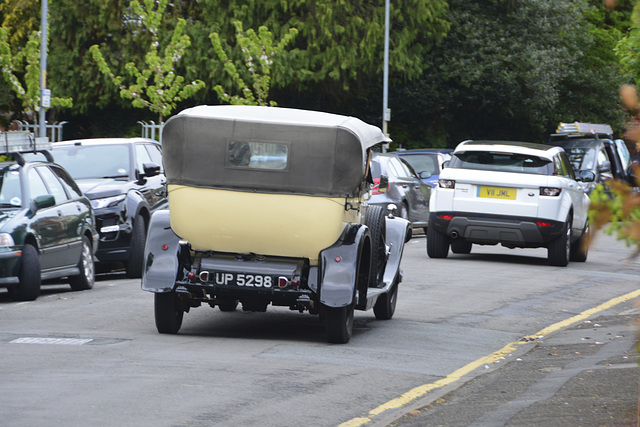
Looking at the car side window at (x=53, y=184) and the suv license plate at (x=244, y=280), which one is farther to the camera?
the car side window at (x=53, y=184)

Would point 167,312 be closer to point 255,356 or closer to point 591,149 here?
point 255,356

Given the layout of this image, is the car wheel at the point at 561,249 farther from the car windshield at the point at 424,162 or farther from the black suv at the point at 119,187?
the car windshield at the point at 424,162

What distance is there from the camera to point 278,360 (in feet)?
30.1

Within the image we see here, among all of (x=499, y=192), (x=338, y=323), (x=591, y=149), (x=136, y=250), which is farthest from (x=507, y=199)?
(x=591, y=149)

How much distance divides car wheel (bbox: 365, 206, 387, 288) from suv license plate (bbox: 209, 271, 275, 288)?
1.53 meters

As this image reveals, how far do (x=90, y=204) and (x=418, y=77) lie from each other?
3001 cm

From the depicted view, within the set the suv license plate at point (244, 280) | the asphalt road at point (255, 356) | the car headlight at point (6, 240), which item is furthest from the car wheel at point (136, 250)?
the suv license plate at point (244, 280)

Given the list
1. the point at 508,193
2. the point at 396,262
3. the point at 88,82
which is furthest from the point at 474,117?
the point at 396,262

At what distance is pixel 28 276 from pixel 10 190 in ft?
3.68

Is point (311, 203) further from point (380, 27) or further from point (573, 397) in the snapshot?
point (380, 27)

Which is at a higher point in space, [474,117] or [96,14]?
[96,14]

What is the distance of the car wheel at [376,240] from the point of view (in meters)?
11.1

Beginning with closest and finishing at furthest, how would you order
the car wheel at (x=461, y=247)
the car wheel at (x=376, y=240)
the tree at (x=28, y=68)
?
the car wheel at (x=376, y=240), the car wheel at (x=461, y=247), the tree at (x=28, y=68)

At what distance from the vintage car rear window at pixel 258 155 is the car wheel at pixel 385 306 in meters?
2.52
